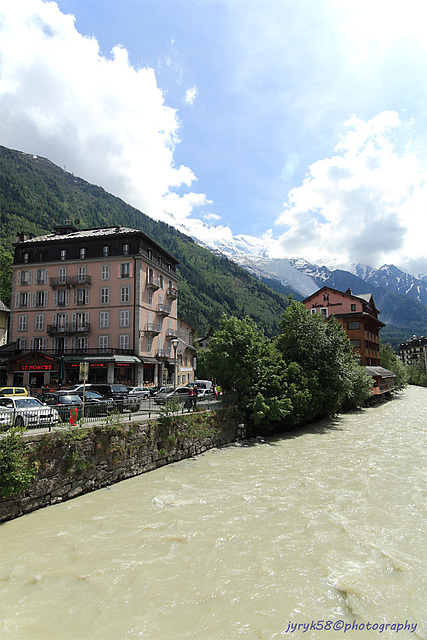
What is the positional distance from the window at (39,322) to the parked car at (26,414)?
31899mm

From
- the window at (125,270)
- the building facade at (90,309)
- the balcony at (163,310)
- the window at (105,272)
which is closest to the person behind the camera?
the building facade at (90,309)

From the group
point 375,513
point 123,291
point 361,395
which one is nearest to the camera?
point 375,513

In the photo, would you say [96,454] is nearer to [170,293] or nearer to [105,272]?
[105,272]

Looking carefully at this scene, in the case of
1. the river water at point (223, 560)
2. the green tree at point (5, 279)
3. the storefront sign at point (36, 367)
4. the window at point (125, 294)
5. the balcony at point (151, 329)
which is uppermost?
the green tree at point (5, 279)

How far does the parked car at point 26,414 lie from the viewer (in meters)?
14.5

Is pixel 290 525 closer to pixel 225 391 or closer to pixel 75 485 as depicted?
pixel 75 485

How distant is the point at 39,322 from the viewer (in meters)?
48.5

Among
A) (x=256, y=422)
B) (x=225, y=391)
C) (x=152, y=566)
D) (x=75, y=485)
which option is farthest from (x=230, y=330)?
(x=152, y=566)

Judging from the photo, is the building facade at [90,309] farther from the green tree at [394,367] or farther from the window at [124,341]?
the green tree at [394,367]

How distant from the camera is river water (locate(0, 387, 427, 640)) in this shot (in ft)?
23.7

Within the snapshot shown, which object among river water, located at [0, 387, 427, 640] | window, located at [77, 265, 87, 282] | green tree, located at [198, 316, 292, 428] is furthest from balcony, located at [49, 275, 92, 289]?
river water, located at [0, 387, 427, 640]

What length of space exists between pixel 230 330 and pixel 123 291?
22275 millimetres

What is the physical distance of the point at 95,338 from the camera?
4622cm

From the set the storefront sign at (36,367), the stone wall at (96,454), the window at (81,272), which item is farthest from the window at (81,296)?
the stone wall at (96,454)
